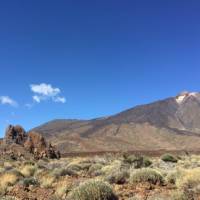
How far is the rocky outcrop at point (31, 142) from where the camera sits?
49656mm

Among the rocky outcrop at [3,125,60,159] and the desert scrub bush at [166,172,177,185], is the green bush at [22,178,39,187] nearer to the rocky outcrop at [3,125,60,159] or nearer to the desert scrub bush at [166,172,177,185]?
Answer: the desert scrub bush at [166,172,177,185]

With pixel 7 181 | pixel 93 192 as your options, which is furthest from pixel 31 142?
pixel 93 192

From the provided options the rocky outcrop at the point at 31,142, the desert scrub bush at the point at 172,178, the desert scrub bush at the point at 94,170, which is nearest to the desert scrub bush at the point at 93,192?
the desert scrub bush at the point at 172,178

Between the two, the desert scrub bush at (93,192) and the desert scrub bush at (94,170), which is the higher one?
the desert scrub bush at (94,170)

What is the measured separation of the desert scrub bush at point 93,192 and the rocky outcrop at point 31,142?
36322 mm

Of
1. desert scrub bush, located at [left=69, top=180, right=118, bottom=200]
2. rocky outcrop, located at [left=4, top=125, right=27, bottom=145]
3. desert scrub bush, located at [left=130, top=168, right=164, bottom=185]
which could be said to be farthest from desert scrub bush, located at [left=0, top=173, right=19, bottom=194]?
rocky outcrop, located at [left=4, top=125, right=27, bottom=145]

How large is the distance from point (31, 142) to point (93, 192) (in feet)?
141

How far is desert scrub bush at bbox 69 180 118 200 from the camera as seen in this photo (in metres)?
10.5

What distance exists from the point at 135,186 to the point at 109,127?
157 m

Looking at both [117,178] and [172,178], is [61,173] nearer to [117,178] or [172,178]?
[117,178]

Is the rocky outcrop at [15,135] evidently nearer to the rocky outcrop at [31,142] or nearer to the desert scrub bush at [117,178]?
the rocky outcrop at [31,142]

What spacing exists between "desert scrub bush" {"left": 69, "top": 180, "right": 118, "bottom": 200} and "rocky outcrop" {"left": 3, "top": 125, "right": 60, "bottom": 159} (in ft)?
119

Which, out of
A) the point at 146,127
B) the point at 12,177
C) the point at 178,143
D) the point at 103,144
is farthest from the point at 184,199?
the point at 146,127

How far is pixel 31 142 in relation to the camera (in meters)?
52.4
